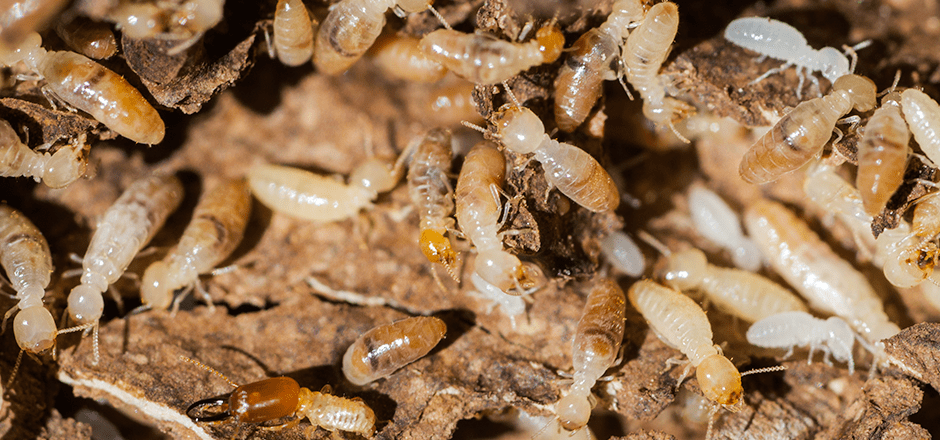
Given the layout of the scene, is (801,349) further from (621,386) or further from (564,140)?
(564,140)

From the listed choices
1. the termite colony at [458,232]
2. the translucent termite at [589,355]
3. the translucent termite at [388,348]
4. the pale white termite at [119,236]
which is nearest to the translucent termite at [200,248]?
the termite colony at [458,232]

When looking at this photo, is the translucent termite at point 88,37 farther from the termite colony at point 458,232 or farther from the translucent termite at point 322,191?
the translucent termite at point 322,191

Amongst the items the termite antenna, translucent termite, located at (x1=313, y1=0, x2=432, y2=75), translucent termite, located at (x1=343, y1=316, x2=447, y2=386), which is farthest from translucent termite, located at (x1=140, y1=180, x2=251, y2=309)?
translucent termite, located at (x1=313, y1=0, x2=432, y2=75)

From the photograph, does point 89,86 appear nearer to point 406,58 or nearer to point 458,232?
point 406,58

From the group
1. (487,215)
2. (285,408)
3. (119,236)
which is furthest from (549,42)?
(119,236)

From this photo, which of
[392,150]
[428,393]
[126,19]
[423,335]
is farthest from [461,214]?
[126,19]

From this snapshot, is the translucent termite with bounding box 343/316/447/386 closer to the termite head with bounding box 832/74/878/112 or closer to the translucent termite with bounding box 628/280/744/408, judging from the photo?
the translucent termite with bounding box 628/280/744/408

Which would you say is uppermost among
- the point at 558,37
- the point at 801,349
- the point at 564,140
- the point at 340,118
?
the point at 558,37
